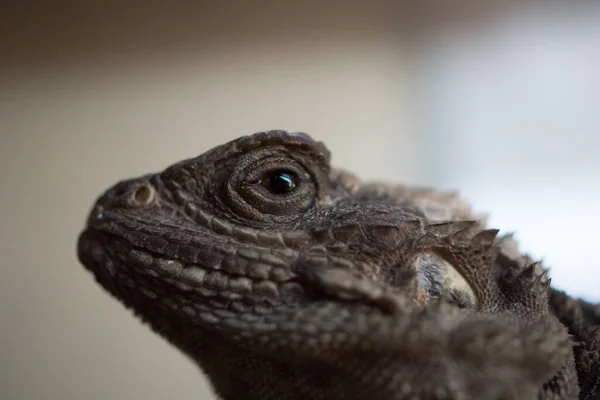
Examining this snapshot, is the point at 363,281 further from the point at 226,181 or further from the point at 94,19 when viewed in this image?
the point at 94,19

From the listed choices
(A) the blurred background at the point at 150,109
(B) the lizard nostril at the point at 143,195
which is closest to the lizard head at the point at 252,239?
(B) the lizard nostril at the point at 143,195

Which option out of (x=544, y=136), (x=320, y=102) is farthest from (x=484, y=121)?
(x=320, y=102)

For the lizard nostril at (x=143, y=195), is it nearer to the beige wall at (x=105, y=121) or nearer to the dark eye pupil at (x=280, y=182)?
the dark eye pupil at (x=280, y=182)

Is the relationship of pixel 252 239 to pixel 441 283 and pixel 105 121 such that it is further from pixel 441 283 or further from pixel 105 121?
pixel 105 121

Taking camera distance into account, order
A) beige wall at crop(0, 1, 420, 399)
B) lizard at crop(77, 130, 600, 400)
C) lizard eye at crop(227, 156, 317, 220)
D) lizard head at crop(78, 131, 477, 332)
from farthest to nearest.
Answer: beige wall at crop(0, 1, 420, 399), lizard eye at crop(227, 156, 317, 220), lizard head at crop(78, 131, 477, 332), lizard at crop(77, 130, 600, 400)

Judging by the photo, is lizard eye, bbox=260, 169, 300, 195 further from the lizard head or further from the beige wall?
the beige wall

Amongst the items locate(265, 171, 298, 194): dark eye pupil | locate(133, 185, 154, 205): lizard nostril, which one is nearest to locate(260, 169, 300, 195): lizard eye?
locate(265, 171, 298, 194): dark eye pupil

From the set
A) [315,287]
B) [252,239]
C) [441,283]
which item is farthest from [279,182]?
[441,283]
